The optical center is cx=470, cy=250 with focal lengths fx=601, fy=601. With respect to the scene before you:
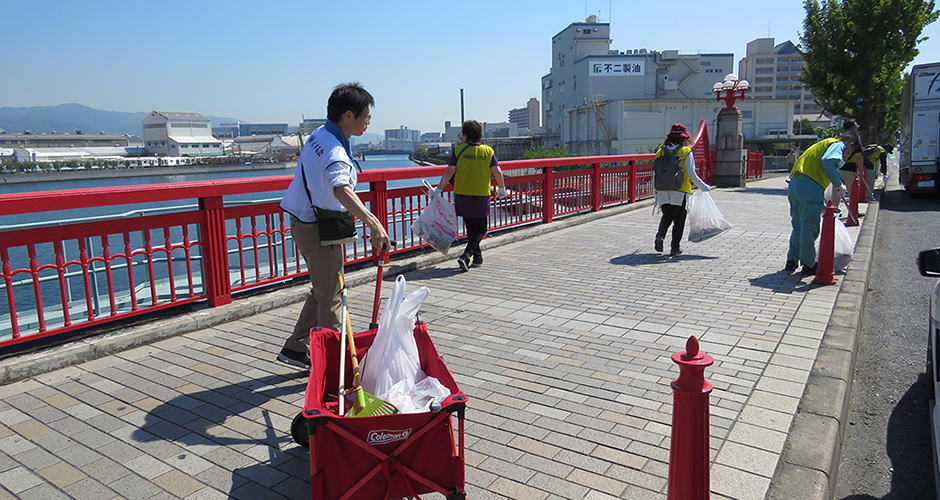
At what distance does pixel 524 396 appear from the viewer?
3771mm

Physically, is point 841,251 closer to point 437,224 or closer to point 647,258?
point 647,258

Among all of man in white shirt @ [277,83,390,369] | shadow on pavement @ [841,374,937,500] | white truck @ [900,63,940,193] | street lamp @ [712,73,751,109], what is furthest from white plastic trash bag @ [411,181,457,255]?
street lamp @ [712,73,751,109]

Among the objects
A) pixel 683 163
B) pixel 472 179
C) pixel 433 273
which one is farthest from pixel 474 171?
pixel 683 163

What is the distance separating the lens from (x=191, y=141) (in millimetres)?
34062

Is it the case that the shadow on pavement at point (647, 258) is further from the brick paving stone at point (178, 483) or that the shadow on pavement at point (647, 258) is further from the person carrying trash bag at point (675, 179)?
the brick paving stone at point (178, 483)

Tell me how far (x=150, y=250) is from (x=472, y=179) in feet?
12.5

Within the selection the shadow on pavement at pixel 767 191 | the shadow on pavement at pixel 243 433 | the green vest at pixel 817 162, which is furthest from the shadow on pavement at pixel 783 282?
the shadow on pavement at pixel 767 191

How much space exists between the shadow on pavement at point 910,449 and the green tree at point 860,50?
20.3 meters

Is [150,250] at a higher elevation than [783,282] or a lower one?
higher

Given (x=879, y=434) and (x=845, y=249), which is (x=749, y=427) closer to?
(x=879, y=434)

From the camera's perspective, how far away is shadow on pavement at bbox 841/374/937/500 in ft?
9.80

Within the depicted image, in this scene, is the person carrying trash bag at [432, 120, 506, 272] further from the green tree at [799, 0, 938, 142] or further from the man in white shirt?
the green tree at [799, 0, 938, 142]

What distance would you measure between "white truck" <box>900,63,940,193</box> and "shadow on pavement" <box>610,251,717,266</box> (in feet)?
42.0

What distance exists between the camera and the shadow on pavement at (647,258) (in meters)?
7.99
